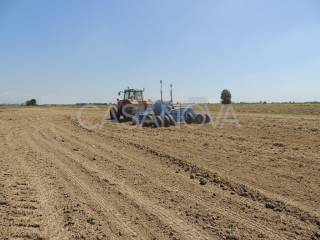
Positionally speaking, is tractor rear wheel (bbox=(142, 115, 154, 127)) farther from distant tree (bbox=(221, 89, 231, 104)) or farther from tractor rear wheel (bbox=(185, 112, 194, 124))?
distant tree (bbox=(221, 89, 231, 104))

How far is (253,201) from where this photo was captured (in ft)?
19.4

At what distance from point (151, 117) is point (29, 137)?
20.1ft

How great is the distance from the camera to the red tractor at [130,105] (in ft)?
74.5

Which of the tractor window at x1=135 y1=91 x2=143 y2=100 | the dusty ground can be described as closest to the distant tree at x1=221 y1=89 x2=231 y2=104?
the tractor window at x1=135 y1=91 x2=143 y2=100

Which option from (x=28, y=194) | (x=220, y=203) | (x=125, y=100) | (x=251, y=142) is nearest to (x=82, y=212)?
(x=28, y=194)

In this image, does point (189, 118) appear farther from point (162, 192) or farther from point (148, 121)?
point (162, 192)

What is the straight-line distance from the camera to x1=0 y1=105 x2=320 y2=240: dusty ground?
4.83m

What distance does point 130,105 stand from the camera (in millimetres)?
22609

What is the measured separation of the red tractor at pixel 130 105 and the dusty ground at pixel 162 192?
11.2 metres

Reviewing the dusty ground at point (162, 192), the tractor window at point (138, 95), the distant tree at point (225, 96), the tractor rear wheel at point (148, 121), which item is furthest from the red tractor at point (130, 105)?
the distant tree at point (225, 96)

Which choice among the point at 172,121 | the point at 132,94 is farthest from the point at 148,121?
the point at 132,94

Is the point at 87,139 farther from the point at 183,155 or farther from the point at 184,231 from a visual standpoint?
the point at 184,231

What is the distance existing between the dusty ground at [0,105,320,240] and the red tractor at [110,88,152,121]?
11.2 metres

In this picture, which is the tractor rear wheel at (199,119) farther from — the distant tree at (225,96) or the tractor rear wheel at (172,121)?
the distant tree at (225,96)
